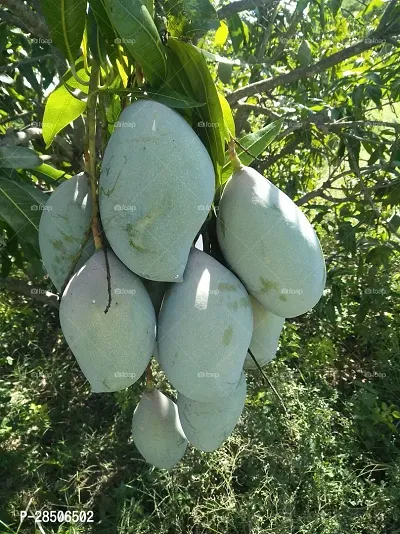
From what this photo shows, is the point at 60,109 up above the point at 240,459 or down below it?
above

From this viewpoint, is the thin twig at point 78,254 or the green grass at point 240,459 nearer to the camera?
the thin twig at point 78,254

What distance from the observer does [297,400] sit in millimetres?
1855

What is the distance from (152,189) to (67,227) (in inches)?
6.7

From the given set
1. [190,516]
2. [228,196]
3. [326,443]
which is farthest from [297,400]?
[228,196]

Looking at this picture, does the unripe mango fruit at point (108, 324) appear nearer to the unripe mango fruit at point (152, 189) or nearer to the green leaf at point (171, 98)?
the unripe mango fruit at point (152, 189)

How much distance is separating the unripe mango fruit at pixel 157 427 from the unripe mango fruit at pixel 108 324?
33cm

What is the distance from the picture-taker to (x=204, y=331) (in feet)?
1.93

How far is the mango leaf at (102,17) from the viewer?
57cm

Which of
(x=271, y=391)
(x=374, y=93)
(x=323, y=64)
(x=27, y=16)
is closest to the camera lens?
(x=27, y=16)

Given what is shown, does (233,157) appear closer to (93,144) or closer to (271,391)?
(93,144)

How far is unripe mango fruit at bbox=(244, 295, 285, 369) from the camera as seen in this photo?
0.71 m

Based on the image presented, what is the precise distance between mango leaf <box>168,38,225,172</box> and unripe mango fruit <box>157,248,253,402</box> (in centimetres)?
16

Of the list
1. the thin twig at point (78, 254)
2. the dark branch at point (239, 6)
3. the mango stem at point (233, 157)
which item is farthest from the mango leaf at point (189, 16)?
the dark branch at point (239, 6)

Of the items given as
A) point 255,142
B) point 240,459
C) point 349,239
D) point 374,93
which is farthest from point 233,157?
point 240,459
